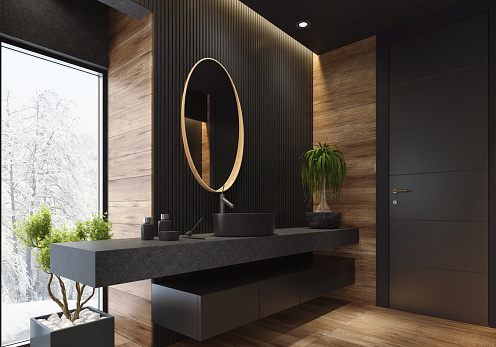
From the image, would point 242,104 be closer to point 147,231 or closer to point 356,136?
point 356,136

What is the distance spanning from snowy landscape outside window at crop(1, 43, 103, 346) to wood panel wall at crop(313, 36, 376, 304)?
7.36 feet

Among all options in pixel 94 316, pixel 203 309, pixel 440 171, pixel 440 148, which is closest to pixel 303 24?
pixel 440 148

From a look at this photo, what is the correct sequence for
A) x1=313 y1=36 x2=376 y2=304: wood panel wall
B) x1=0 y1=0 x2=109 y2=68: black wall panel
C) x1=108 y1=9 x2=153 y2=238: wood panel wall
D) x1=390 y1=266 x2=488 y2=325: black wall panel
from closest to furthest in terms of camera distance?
x1=0 y1=0 x2=109 y2=68: black wall panel < x1=108 y1=9 x2=153 y2=238: wood panel wall < x1=390 y1=266 x2=488 y2=325: black wall panel < x1=313 y1=36 x2=376 y2=304: wood panel wall

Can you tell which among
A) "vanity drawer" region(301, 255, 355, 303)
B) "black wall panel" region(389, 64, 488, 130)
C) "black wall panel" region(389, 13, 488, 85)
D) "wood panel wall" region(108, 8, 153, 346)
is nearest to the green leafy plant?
"wood panel wall" region(108, 8, 153, 346)

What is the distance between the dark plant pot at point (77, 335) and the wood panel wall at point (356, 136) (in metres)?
2.34

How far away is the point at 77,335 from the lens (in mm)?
1909

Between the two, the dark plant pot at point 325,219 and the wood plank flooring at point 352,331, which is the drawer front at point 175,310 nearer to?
the wood plank flooring at point 352,331

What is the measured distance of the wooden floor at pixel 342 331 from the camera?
8.01ft

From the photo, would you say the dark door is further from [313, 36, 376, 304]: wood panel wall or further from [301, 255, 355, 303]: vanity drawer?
[301, 255, 355, 303]: vanity drawer

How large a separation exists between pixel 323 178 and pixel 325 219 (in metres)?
0.38

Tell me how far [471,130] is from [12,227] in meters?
3.43

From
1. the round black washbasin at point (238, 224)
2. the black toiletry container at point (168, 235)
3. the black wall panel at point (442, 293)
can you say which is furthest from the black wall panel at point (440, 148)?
the black toiletry container at point (168, 235)

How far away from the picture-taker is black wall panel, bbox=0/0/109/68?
227 cm

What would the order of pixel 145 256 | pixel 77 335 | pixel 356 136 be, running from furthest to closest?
1. pixel 356 136
2. pixel 77 335
3. pixel 145 256
